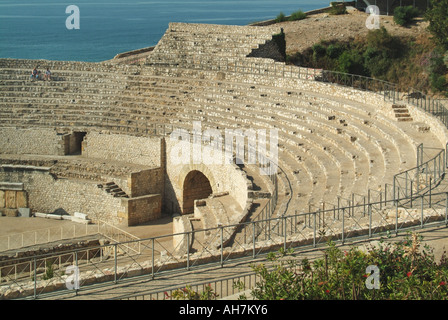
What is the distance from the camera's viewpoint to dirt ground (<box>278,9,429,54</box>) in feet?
124

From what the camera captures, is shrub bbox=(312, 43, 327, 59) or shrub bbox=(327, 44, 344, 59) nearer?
shrub bbox=(327, 44, 344, 59)

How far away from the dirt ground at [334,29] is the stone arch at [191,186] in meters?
10.7

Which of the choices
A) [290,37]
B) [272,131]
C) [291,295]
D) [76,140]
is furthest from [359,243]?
[290,37]

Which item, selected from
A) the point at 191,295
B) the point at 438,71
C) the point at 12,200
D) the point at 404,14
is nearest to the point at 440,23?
the point at 438,71

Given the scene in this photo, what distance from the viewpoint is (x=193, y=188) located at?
2930 cm

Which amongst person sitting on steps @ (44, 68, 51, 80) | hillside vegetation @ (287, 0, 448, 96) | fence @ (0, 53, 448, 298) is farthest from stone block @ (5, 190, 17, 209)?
hillside vegetation @ (287, 0, 448, 96)

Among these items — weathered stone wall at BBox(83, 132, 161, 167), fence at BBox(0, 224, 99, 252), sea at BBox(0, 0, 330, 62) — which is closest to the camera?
fence at BBox(0, 224, 99, 252)

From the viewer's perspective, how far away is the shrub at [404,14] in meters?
38.4

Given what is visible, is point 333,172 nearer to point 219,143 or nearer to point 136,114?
point 219,143

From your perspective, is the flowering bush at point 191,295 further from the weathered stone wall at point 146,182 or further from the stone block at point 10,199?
the stone block at point 10,199

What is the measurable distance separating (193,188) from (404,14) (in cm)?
1596

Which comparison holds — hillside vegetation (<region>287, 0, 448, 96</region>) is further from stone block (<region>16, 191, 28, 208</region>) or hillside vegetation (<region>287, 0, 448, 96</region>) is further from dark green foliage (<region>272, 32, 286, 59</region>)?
stone block (<region>16, 191, 28, 208</region>)

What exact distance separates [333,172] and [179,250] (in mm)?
5138

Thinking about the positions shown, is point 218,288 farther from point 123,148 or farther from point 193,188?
point 123,148
